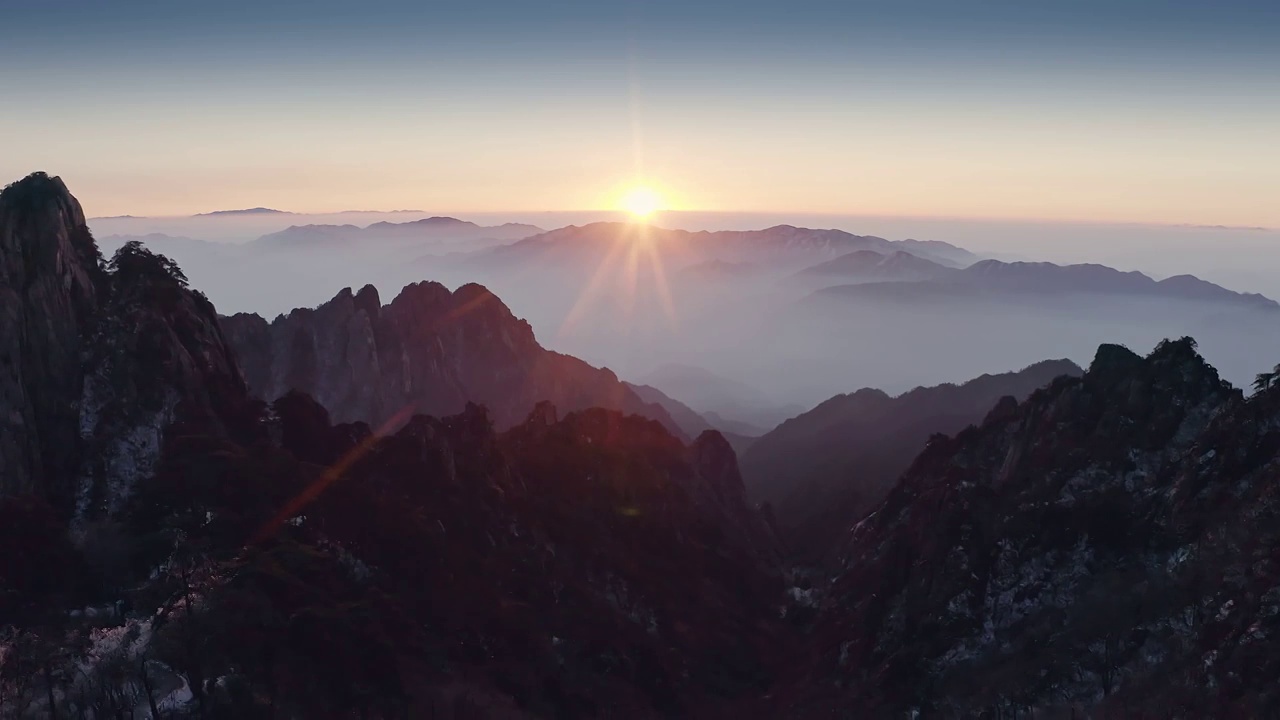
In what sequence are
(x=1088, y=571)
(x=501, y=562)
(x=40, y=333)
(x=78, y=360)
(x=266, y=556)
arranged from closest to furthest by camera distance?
1. (x=266, y=556)
2. (x=40, y=333)
3. (x=1088, y=571)
4. (x=78, y=360)
5. (x=501, y=562)

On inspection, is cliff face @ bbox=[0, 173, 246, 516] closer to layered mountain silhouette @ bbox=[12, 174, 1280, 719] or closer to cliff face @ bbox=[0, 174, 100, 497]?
cliff face @ bbox=[0, 174, 100, 497]

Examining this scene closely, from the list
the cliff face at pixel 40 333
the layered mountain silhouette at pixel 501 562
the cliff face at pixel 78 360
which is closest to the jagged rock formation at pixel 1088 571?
the layered mountain silhouette at pixel 501 562

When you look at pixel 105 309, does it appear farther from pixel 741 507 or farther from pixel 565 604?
pixel 741 507

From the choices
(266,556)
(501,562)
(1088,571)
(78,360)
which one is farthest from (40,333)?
(1088,571)

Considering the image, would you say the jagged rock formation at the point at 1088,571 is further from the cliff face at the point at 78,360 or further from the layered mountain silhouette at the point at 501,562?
the cliff face at the point at 78,360

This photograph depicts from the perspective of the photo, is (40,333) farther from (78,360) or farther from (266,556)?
(266,556)

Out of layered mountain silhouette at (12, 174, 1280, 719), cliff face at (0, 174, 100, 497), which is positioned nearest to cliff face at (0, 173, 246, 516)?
cliff face at (0, 174, 100, 497)

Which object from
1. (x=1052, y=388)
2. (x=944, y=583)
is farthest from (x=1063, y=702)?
(x=1052, y=388)
